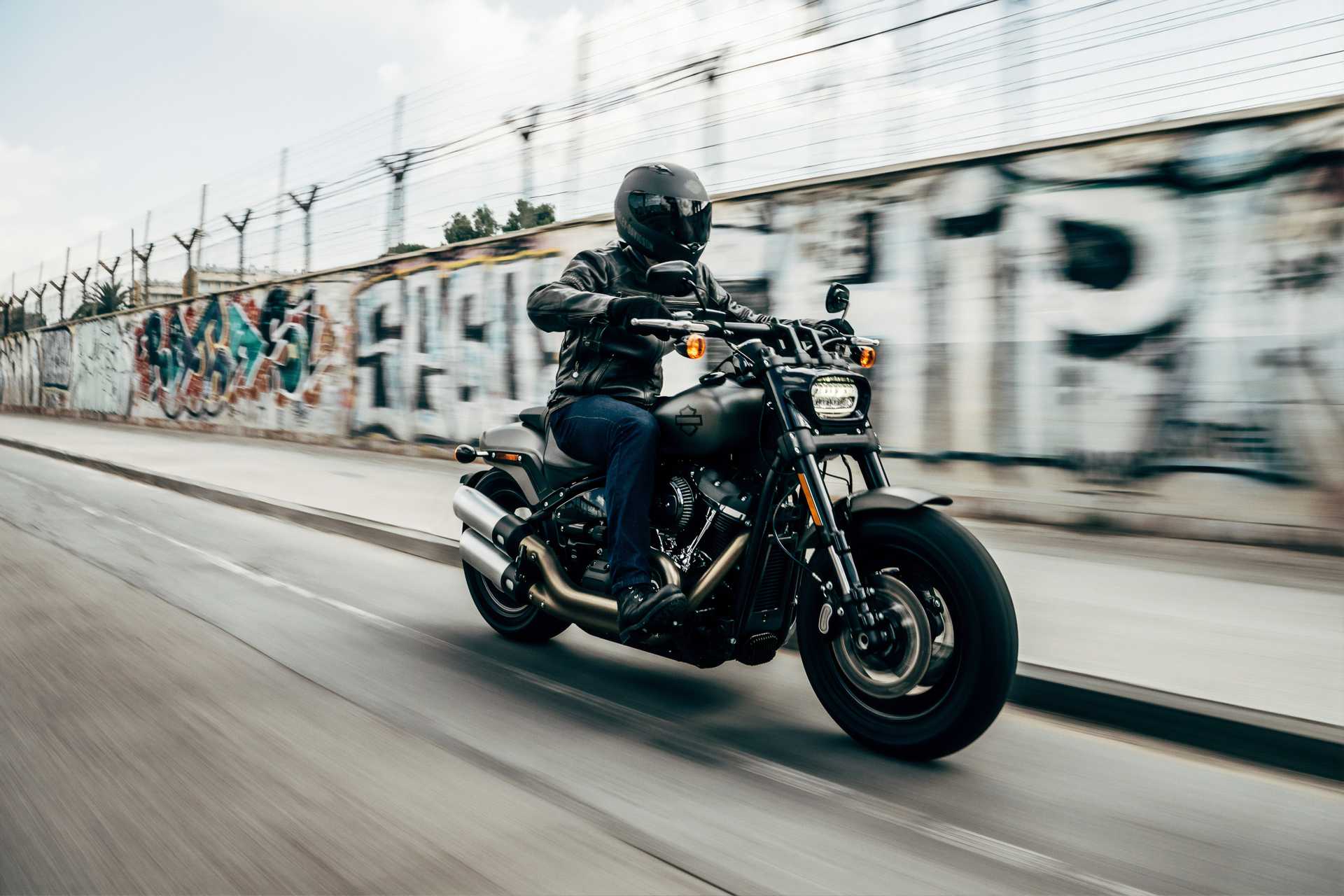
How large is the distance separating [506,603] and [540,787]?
183cm

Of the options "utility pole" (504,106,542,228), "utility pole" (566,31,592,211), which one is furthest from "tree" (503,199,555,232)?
"utility pole" (566,31,592,211)

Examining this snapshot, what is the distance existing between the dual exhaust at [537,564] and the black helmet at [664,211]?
1173mm

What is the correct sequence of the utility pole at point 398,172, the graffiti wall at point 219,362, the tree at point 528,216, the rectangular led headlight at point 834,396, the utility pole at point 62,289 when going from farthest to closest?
the utility pole at point 62,289, the graffiti wall at point 219,362, the utility pole at point 398,172, the tree at point 528,216, the rectangular led headlight at point 834,396

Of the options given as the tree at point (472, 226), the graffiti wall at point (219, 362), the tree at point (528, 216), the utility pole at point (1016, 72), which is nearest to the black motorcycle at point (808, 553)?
the utility pole at point (1016, 72)

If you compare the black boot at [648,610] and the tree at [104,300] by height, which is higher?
the tree at [104,300]

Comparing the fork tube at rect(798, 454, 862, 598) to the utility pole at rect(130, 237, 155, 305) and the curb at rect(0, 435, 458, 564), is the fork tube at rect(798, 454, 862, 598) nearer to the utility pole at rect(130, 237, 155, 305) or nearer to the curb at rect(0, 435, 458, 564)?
the curb at rect(0, 435, 458, 564)

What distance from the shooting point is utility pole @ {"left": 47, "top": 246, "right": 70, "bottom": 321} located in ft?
93.8

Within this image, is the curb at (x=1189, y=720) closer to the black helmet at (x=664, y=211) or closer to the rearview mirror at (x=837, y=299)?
the rearview mirror at (x=837, y=299)

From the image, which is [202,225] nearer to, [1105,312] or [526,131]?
[526,131]

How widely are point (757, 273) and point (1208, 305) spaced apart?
3693 millimetres

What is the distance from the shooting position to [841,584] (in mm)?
3113

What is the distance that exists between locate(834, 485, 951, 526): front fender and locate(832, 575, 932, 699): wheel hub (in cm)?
21

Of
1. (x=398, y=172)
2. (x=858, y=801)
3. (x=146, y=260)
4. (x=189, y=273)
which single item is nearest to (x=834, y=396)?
(x=858, y=801)

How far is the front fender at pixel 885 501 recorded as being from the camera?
3018mm
